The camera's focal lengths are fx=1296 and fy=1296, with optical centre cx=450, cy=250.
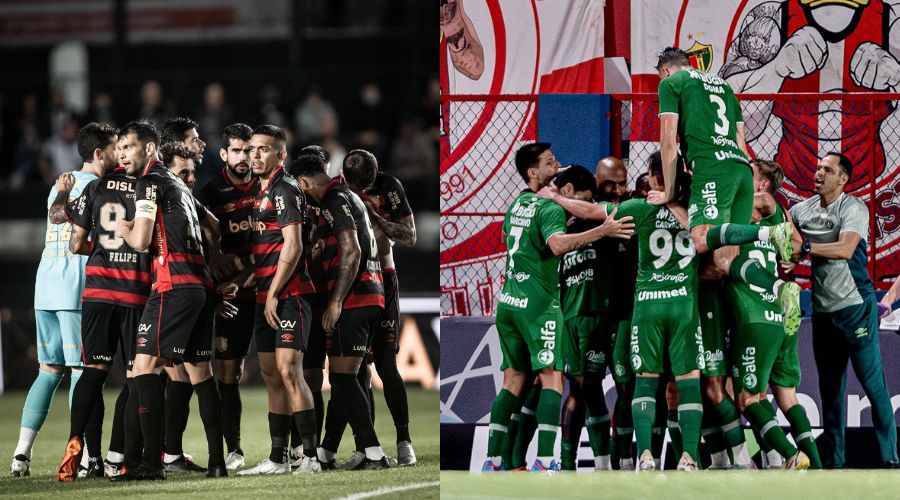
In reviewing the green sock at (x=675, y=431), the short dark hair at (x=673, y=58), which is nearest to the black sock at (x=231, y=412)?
the green sock at (x=675, y=431)

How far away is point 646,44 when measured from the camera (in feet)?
25.4

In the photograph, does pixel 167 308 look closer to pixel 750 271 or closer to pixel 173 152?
pixel 173 152

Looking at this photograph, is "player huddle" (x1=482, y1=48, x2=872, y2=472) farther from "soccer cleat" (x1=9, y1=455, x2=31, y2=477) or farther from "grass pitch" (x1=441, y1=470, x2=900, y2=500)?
"soccer cleat" (x1=9, y1=455, x2=31, y2=477)

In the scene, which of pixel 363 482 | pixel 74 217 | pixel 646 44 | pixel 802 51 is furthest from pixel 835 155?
pixel 74 217

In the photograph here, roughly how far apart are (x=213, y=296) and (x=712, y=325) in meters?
2.77

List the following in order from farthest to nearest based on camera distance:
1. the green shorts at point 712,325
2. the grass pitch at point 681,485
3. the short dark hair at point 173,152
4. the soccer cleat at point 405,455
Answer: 1. the soccer cleat at point 405,455
2. the short dark hair at point 173,152
3. the green shorts at point 712,325
4. the grass pitch at point 681,485

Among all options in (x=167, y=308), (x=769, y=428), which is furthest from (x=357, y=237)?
(x=769, y=428)

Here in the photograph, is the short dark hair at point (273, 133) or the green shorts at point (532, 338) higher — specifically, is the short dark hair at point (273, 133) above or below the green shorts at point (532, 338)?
above

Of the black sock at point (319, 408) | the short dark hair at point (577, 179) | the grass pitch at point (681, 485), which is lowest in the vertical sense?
→ the grass pitch at point (681, 485)

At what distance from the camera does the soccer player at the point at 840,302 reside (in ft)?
24.9

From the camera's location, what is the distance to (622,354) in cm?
731

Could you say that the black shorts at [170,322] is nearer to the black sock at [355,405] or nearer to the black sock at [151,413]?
the black sock at [151,413]

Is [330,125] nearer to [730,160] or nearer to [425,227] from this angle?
[425,227]

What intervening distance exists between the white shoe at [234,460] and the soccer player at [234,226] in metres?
0.07
